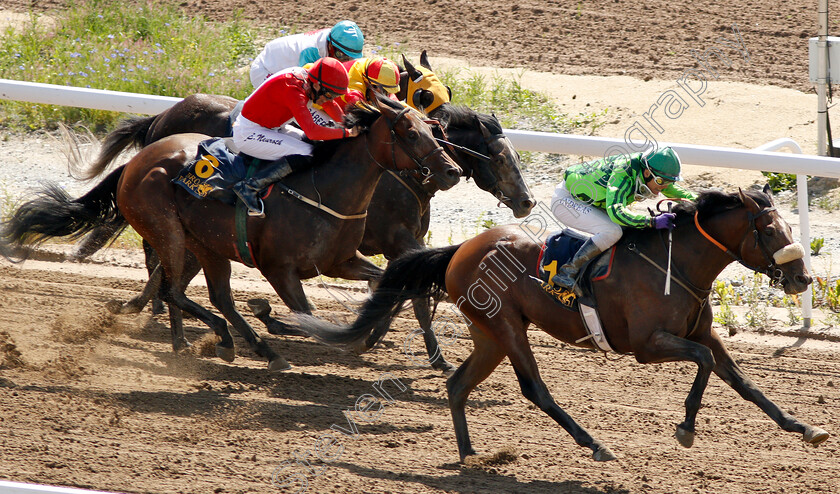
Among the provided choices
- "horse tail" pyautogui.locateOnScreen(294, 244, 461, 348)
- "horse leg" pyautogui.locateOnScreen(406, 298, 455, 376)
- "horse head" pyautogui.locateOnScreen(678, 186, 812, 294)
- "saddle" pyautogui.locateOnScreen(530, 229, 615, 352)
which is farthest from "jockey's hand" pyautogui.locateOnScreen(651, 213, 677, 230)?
"horse leg" pyautogui.locateOnScreen(406, 298, 455, 376)

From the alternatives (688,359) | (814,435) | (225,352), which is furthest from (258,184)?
(814,435)

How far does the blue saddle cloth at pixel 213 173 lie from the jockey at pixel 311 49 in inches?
46.1

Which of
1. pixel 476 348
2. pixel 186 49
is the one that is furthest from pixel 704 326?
pixel 186 49

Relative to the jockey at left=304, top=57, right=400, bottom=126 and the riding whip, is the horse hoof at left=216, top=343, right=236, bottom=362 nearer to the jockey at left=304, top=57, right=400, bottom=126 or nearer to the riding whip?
the jockey at left=304, top=57, right=400, bottom=126

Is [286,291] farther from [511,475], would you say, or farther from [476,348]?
[511,475]

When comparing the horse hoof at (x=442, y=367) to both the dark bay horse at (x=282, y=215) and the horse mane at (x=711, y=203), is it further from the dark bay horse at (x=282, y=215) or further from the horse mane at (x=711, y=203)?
the horse mane at (x=711, y=203)

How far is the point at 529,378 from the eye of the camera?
16.1 feet

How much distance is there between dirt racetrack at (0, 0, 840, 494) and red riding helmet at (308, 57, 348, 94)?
1336 mm

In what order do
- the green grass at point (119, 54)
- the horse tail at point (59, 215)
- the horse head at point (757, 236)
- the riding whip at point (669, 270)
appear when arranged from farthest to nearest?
the green grass at point (119, 54), the horse tail at point (59, 215), the riding whip at point (669, 270), the horse head at point (757, 236)

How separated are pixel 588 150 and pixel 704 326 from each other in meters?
2.17

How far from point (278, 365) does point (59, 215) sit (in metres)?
1.99

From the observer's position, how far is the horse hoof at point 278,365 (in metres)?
5.88

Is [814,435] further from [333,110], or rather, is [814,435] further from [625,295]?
[333,110]

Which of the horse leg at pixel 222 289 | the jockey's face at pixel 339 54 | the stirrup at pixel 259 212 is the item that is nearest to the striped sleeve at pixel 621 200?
the stirrup at pixel 259 212
